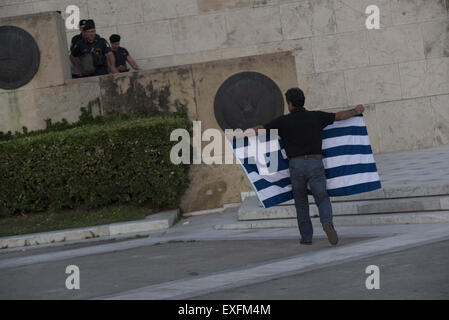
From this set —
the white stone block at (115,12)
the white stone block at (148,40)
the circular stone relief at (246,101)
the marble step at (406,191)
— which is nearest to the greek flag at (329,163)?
the marble step at (406,191)

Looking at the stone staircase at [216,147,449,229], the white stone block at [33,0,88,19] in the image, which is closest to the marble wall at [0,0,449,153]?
the white stone block at [33,0,88,19]

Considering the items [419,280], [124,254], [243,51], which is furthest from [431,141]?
[419,280]

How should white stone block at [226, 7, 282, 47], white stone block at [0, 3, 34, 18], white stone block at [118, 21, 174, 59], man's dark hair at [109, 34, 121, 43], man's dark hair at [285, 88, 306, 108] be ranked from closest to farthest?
1. man's dark hair at [285, 88, 306, 108]
2. man's dark hair at [109, 34, 121, 43]
3. white stone block at [226, 7, 282, 47]
4. white stone block at [118, 21, 174, 59]
5. white stone block at [0, 3, 34, 18]

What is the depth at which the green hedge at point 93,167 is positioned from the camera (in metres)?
14.4

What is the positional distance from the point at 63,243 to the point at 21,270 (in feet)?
9.54

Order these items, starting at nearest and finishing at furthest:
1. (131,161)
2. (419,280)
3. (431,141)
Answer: (419,280), (131,161), (431,141)

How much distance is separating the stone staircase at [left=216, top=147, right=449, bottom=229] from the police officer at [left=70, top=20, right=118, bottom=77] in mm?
4496

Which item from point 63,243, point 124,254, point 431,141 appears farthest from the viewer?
point 431,141

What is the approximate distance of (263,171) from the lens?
1029cm

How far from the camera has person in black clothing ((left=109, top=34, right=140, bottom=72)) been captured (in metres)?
16.8

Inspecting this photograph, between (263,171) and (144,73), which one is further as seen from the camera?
(144,73)

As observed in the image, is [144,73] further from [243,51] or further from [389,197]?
[389,197]

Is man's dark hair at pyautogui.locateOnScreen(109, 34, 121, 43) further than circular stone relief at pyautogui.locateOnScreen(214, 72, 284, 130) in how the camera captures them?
Yes

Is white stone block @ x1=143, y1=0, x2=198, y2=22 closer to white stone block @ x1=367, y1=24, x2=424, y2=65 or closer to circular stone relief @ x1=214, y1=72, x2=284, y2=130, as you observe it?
circular stone relief @ x1=214, y1=72, x2=284, y2=130
